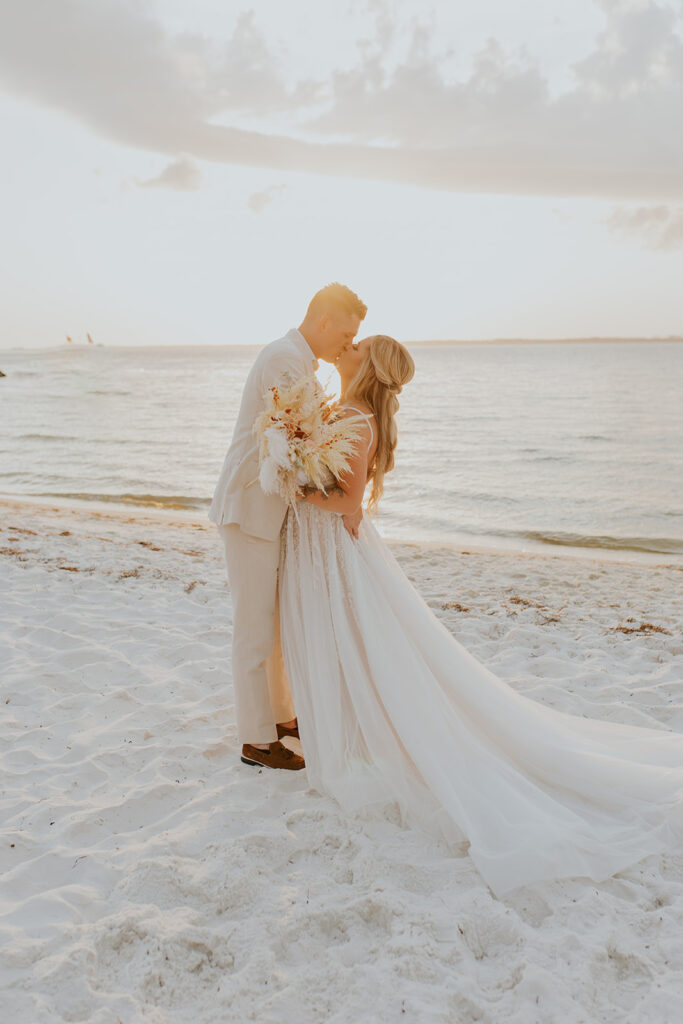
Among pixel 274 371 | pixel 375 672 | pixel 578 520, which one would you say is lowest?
pixel 578 520

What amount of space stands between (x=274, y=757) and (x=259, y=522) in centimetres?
125

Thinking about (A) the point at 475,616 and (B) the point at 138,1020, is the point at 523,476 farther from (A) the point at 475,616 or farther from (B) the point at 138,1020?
(B) the point at 138,1020

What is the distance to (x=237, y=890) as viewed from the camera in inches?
115

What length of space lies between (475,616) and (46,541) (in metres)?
5.32

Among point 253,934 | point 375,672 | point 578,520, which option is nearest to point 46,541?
point 375,672

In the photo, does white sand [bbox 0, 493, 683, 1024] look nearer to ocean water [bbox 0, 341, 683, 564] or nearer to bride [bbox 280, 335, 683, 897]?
bride [bbox 280, 335, 683, 897]

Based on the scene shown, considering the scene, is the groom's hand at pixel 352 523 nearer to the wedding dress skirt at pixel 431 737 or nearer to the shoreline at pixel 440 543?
the wedding dress skirt at pixel 431 737

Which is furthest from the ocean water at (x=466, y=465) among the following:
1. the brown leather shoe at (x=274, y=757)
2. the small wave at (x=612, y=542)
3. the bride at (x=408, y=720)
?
the brown leather shoe at (x=274, y=757)

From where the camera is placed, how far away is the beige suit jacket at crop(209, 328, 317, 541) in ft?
11.5

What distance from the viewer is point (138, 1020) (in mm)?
2311

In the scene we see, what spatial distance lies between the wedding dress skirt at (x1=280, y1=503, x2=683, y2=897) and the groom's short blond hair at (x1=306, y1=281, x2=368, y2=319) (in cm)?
97

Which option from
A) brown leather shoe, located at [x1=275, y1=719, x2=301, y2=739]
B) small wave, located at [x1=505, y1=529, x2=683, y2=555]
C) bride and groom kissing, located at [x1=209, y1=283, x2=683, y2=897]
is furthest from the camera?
small wave, located at [x1=505, y1=529, x2=683, y2=555]

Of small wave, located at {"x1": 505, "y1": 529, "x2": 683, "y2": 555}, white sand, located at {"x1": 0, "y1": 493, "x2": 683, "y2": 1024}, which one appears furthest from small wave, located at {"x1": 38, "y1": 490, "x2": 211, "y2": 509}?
white sand, located at {"x1": 0, "y1": 493, "x2": 683, "y2": 1024}

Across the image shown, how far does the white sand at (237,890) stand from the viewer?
94.7 inches
